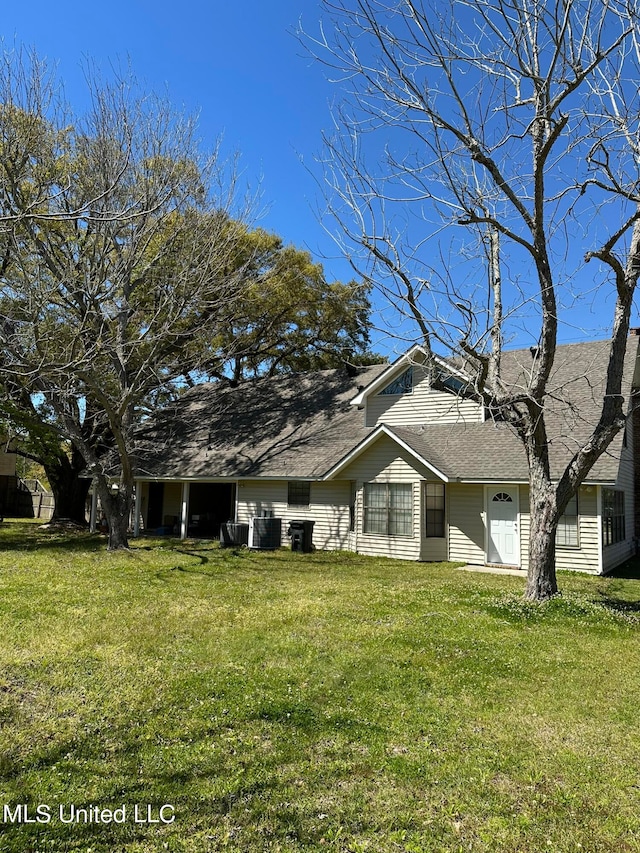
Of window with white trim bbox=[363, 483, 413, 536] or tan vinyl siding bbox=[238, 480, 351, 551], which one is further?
tan vinyl siding bbox=[238, 480, 351, 551]

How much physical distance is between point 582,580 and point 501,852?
1128cm

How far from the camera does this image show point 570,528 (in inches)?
585

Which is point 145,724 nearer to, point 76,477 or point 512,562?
point 512,562

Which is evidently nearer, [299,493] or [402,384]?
[402,384]

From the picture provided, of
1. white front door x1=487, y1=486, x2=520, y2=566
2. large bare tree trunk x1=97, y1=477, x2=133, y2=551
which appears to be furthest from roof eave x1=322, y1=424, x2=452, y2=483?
large bare tree trunk x1=97, y1=477, x2=133, y2=551

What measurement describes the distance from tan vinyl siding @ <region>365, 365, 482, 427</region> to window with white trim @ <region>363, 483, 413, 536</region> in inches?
102

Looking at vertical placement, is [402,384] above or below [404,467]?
above

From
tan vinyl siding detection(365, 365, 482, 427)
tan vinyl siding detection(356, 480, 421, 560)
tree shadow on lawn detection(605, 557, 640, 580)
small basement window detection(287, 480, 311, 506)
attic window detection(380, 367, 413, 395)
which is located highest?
attic window detection(380, 367, 413, 395)

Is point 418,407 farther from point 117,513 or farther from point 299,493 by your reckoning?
point 117,513

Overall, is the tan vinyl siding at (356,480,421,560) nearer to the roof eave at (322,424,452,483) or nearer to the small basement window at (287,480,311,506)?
the roof eave at (322,424,452,483)

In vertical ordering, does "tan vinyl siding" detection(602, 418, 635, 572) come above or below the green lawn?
above

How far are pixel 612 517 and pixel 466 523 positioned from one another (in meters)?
3.99

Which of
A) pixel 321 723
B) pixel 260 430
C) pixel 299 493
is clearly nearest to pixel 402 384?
pixel 299 493

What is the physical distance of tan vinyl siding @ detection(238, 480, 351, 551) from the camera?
18.9 m
